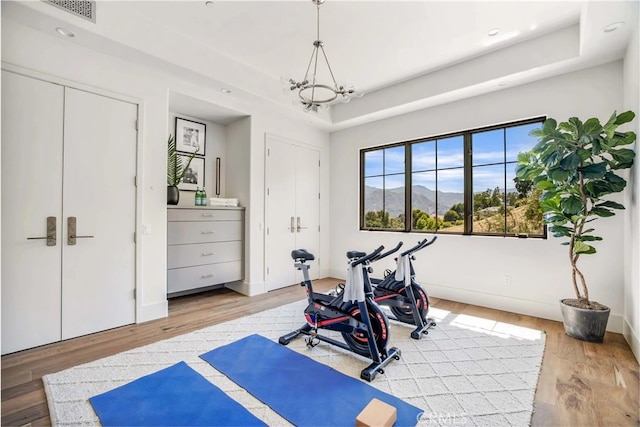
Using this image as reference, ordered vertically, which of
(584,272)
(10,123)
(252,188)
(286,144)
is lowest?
(584,272)

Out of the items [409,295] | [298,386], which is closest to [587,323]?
A: [409,295]

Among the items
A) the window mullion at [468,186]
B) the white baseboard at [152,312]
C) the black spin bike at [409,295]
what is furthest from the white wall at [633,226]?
the white baseboard at [152,312]

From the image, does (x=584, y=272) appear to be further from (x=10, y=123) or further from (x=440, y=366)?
(x=10, y=123)

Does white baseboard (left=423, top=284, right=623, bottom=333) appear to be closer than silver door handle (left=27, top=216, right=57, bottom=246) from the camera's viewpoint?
No

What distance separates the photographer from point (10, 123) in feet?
8.31

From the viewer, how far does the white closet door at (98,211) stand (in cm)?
285

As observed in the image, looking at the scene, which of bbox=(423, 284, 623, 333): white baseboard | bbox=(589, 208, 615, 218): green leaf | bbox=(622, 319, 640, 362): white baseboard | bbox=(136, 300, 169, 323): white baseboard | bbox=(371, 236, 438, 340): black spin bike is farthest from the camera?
bbox=(136, 300, 169, 323): white baseboard

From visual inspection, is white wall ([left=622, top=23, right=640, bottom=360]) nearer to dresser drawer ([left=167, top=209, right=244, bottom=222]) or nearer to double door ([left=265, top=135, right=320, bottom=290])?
double door ([left=265, top=135, right=320, bottom=290])

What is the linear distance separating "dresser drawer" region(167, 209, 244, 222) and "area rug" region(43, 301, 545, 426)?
4.96 feet

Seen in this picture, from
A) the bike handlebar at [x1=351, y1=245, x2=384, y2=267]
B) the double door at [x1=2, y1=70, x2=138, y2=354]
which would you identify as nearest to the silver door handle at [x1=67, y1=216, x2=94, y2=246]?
the double door at [x1=2, y1=70, x2=138, y2=354]

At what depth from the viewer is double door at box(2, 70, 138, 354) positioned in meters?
2.55

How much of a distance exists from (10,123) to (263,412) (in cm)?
315

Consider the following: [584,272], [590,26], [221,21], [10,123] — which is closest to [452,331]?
[584,272]

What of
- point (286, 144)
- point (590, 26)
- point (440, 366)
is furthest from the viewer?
point (286, 144)
